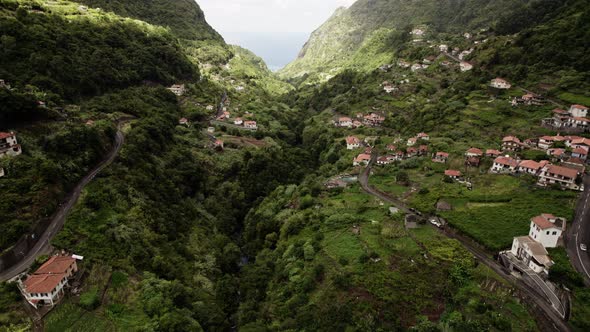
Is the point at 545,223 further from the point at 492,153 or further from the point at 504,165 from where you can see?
the point at 492,153

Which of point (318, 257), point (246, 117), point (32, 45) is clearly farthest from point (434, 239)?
point (32, 45)

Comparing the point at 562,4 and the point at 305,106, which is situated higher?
the point at 562,4

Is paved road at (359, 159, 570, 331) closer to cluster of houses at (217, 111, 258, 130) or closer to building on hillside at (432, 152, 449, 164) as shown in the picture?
→ building on hillside at (432, 152, 449, 164)

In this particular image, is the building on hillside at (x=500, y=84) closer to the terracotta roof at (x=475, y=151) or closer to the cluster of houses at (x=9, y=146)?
the terracotta roof at (x=475, y=151)

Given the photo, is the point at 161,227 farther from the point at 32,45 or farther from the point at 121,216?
the point at 32,45

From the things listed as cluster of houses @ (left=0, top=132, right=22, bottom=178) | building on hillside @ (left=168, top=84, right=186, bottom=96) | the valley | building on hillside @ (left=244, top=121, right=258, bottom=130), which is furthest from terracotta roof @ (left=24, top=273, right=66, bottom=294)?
building on hillside @ (left=168, top=84, right=186, bottom=96)

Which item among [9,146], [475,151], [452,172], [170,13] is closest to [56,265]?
[9,146]
